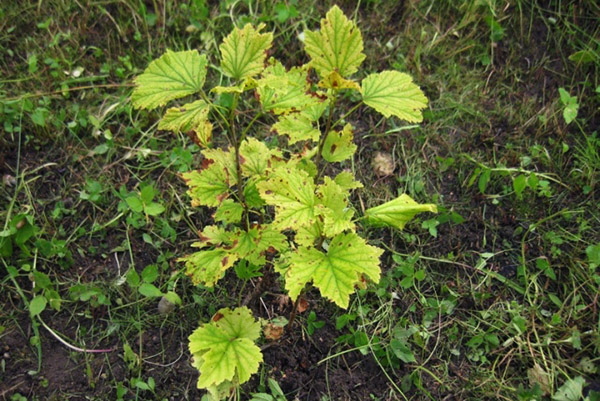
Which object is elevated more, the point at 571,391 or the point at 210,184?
the point at 210,184

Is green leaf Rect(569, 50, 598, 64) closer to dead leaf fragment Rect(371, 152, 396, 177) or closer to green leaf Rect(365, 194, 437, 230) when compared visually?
dead leaf fragment Rect(371, 152, 396, 177)

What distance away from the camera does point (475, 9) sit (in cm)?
271

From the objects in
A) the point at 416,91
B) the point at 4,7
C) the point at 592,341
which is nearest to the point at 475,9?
the point at 416,91

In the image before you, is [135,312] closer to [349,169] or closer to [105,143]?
[105,143]

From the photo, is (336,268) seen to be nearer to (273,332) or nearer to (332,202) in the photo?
(332,202)

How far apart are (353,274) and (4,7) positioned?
2.40 metres

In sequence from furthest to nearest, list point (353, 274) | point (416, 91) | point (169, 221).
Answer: point (169, 221) < point (416, 91) < point (353, 274)

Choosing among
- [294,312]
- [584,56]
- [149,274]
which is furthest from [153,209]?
[584,56]

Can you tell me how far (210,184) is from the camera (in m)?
1.72

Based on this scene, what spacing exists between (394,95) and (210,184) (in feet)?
2.14

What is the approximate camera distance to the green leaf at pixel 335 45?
1462mm

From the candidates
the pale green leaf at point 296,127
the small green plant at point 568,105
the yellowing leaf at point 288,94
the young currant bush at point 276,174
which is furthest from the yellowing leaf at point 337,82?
the small green plant at point 568,105

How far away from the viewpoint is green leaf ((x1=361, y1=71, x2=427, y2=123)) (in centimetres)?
153

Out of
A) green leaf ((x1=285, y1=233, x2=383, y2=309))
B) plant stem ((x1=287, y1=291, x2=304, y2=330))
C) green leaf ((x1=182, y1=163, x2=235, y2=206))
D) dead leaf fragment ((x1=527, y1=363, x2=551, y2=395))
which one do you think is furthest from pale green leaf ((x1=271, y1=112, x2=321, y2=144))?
dead leaf fragment ((x1=527, y1=363, x2=551, y2=395))
